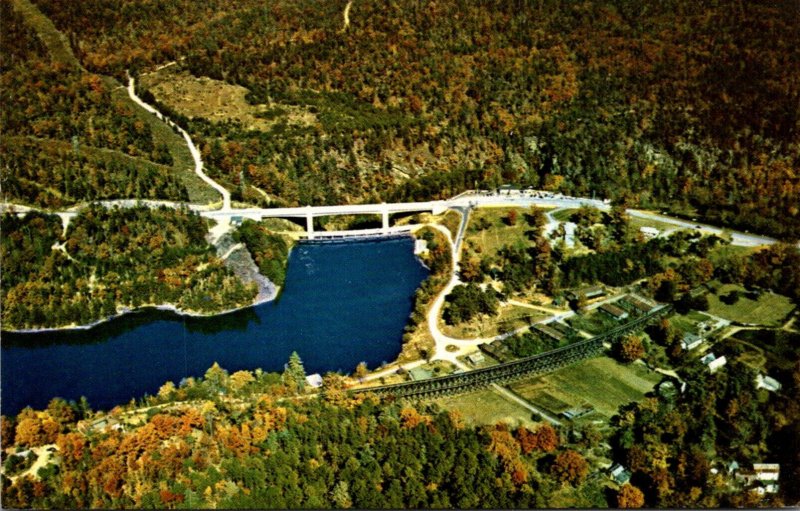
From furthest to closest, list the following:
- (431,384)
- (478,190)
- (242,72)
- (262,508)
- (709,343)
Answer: (242,72), (478,190), (709,343), (431,384), (262,508)

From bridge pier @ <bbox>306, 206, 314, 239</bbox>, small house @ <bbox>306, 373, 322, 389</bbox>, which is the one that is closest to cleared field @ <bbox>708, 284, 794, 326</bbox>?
small house @ <bbox>306, 373, 322, 389</bbox>

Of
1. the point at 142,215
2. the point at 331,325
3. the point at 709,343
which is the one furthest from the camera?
the point at 142,215

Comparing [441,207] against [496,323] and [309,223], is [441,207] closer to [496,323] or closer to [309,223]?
[309,223]

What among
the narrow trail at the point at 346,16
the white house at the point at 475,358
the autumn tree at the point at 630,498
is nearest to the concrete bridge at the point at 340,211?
the white house at the point at 475,358

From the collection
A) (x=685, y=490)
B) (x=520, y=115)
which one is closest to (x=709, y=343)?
(x=685, y=490)

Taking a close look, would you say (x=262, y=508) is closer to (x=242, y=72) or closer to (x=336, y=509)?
(x=336, y=509)

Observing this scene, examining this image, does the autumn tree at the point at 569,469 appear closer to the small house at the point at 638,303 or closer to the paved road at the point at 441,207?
the small house at the point at 638,303
